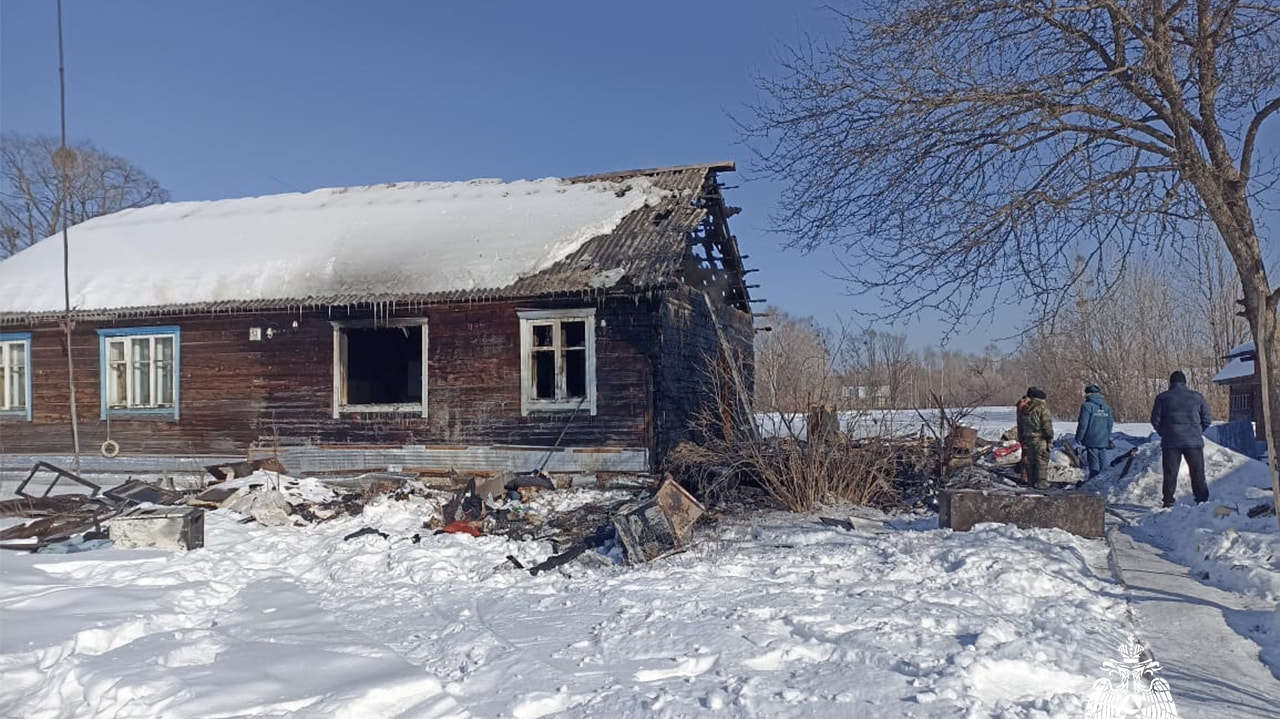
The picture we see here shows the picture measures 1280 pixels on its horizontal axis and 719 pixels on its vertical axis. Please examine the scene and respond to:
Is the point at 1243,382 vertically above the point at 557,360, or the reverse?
the point at 557,360

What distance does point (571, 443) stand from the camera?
1391 cm

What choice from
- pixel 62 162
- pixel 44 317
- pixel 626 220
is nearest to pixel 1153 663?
pixel 626 220

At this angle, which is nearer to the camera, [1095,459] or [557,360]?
[557,360]

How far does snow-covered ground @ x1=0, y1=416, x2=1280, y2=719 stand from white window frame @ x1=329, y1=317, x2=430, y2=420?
176 inches

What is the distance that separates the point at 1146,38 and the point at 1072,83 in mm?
810

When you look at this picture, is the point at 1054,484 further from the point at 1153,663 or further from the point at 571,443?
the point at 1153,663

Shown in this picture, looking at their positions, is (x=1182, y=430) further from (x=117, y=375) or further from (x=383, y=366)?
(x=117, y=375)

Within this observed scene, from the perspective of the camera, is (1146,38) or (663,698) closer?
(663,698)

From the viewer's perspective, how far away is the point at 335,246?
16797 mm

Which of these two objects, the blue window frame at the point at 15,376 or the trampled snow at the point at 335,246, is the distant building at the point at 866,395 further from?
the blue window frame at the point at 15,376

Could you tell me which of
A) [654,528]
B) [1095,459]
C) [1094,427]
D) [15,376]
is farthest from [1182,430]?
[15,376]

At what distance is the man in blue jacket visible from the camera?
47.6 ft

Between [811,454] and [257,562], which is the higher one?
[811,454]

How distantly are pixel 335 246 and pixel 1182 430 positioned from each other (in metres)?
14.0
